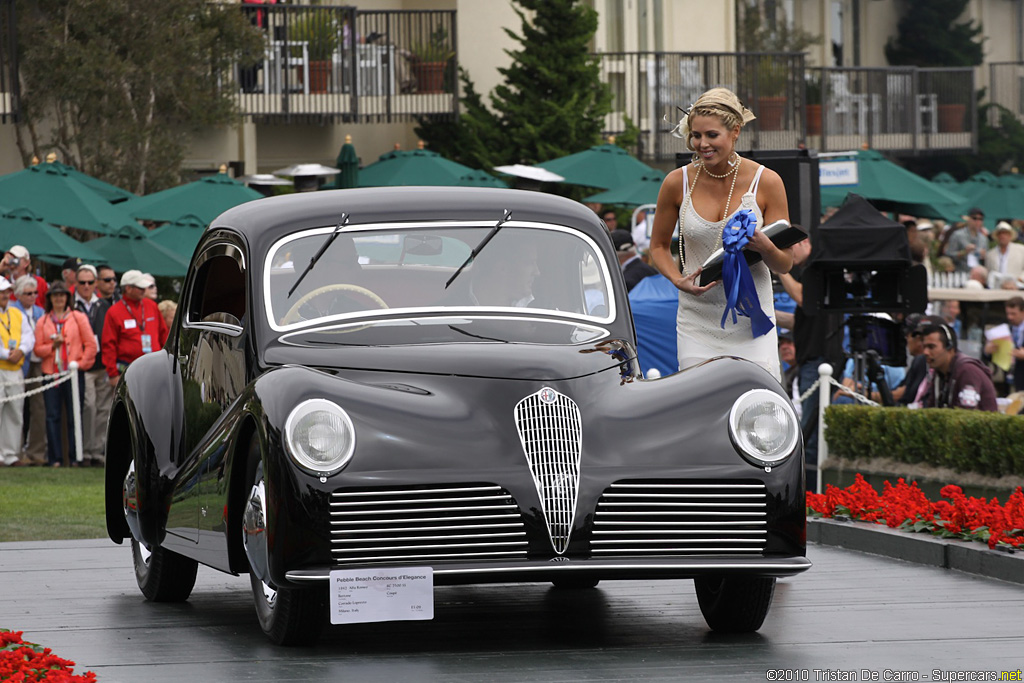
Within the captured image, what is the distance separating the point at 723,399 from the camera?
25.0ft

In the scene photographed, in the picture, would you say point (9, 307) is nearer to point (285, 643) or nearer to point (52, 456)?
point (52, 456)

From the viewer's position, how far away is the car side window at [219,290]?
8.91 m

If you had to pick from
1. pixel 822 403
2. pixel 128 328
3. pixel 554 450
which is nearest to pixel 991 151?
pixel 128 328

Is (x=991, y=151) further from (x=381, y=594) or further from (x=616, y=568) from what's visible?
(x=381, y=594)

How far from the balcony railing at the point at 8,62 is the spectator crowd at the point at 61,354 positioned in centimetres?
862

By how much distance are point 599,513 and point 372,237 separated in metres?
2.01

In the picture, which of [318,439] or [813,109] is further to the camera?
[813,109]

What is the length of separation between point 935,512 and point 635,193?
17.2 metres

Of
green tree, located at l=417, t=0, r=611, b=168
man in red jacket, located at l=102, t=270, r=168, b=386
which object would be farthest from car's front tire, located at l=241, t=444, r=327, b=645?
green tree, located at l=417, t=0, r=611, b=168

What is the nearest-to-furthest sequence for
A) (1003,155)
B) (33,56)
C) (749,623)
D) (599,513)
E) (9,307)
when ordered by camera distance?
1. (599,513)
2. (749,623)
3. (9,307)
4. (33,56)
5. (1003,155)

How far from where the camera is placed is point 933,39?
59.2 m

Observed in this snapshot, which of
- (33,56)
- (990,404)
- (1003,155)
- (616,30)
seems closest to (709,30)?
(616,30)

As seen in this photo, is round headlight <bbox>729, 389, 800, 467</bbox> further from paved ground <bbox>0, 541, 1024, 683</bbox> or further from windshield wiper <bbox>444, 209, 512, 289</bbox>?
windshield wiper <bbox>444, 209, 512, 289</bbox>

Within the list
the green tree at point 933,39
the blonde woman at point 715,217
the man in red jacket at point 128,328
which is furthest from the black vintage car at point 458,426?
the green tree at point 933,39
